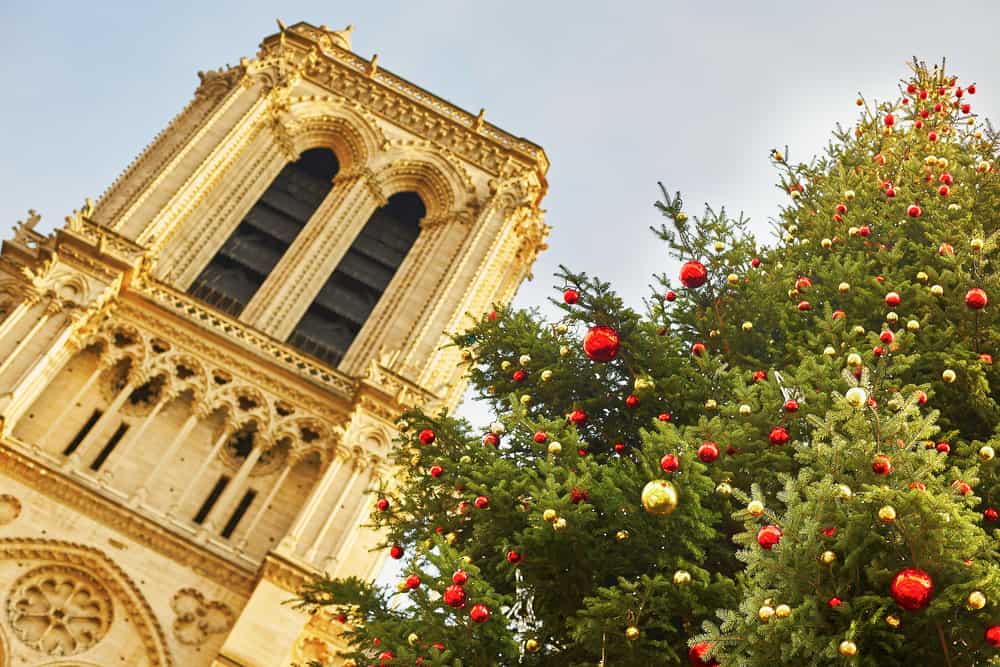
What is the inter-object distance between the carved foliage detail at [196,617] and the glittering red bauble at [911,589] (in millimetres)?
12562

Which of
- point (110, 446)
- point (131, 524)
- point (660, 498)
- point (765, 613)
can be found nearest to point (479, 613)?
point (660, 498)

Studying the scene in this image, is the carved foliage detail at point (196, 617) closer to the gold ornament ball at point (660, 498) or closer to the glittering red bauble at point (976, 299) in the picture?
the gold ornament ball at point (660, 498)

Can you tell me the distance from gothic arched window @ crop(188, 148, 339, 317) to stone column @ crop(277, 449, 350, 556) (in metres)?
5.15

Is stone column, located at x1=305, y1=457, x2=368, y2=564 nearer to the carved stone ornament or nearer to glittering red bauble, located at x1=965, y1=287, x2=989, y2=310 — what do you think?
the carved stone ornament

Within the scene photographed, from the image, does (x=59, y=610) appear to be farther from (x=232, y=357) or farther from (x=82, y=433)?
(x=232, y=357)

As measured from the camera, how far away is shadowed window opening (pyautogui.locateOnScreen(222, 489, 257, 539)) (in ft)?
53.9

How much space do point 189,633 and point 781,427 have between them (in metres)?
11.5

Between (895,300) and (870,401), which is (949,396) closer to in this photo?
(895,300)

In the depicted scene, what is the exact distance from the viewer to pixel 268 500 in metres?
16.7

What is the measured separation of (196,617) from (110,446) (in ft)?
13.4

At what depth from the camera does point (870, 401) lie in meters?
4.77

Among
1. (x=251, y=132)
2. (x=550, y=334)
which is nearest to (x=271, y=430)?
(x=251, y=132)

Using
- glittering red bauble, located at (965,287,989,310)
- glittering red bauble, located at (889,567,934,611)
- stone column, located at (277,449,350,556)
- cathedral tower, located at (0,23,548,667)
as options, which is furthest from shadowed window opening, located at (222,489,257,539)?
glittering red bauble, located at (889,567,934,611)

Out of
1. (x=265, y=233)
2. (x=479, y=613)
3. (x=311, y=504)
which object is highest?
(x=265, y=233)
